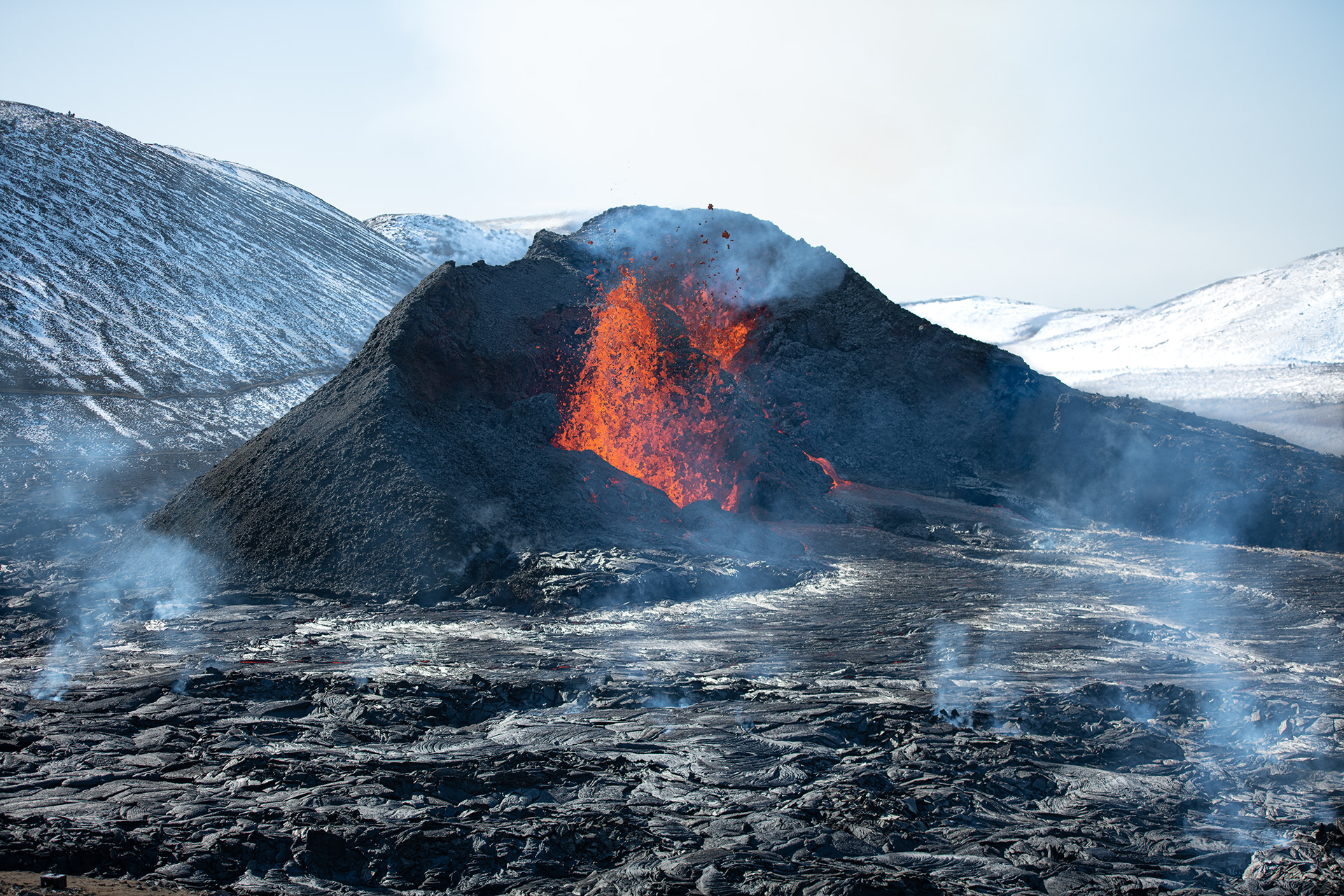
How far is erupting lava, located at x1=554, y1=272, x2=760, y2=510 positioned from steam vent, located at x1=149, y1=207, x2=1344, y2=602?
0.04m

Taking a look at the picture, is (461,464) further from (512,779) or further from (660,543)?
(512,779)

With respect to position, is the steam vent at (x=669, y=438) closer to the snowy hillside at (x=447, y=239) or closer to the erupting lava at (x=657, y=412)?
the erupting lava at (x=657, y=412)

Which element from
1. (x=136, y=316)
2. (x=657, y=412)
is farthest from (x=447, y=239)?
(x=657, y=412)

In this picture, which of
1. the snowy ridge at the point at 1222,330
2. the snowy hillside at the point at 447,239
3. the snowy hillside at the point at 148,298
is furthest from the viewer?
the snowy hillside at the point at 447,239

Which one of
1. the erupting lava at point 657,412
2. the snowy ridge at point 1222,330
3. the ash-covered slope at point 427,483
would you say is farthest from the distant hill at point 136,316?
the snowy ridge at point 1222,330

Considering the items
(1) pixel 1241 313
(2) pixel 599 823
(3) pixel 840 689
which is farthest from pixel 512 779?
(1) pixel 1241 313

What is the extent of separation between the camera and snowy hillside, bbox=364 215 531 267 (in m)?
61.5

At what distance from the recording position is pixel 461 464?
12.7 m

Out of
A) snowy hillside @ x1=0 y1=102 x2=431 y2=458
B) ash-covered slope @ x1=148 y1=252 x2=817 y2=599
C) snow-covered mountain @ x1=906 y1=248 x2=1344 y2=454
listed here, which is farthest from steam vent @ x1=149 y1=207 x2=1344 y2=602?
snow-covered mountain @ x1=906 y1=248 x2=1344 y2=454

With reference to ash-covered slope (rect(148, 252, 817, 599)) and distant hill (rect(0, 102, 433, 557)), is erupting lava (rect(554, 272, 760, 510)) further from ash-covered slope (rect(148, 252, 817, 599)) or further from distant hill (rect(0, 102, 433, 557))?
distant hill (rect(0, 102, 433, 557))

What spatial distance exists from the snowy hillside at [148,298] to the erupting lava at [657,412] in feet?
52.6

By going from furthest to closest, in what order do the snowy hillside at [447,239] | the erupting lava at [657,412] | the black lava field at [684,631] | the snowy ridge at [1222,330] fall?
the snowy hillside at [447,239] → the snowy ridge at [1222,330] → the erupting lava at [657,412] → the black lava field at [684,631]

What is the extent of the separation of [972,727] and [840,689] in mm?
1216

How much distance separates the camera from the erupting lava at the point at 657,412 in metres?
15.5
